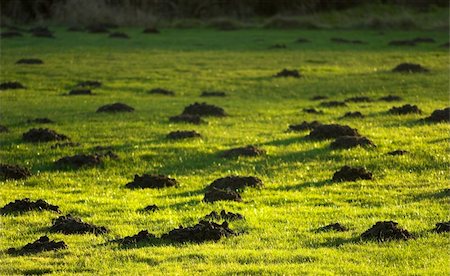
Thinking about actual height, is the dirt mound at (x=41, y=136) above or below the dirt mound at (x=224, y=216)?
below

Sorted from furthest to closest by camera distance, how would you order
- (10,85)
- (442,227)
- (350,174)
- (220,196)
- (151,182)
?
(10,85) → (350,174) → (151,182) → (220,196) → (442,227)

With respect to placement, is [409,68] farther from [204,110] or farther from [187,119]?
[187,119]

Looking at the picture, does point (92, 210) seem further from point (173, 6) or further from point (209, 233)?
point (173, 6)

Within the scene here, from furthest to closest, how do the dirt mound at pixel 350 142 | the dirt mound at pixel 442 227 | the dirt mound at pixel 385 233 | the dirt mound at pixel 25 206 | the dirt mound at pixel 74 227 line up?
the dirt mound at pixel 350 142 → the dirt mound at pixel 25 206 → the dirt mound at pixel 74 227 → the dirt mound at pixel 442 227 → the dirt mound at pixel 385 233

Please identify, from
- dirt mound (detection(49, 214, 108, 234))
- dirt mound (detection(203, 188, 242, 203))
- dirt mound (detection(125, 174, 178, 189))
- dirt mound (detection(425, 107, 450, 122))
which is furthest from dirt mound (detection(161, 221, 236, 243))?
dirt mound (detection(425, 107, 450, 122))

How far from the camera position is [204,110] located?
30359 millimetres

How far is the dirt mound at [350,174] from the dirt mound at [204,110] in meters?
10.7

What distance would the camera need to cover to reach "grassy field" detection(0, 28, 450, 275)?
42.9 feet

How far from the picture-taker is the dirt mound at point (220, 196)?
17.7 meters

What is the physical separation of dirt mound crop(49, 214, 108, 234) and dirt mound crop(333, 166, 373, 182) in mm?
6563

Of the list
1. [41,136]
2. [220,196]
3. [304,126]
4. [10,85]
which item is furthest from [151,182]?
[10,85]

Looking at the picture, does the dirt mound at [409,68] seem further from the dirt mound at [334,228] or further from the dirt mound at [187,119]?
the dirt mound at [334,228]

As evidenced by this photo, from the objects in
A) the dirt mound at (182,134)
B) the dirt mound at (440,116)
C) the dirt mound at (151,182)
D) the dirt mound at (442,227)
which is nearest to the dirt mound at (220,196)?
the dirt mound at (151,182)

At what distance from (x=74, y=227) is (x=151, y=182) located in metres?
4.69
